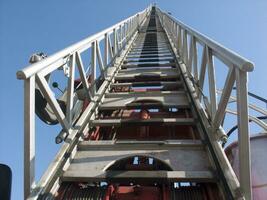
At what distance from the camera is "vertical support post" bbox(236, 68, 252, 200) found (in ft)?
8.63

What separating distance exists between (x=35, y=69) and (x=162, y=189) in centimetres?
140

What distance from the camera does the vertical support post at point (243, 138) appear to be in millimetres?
2631

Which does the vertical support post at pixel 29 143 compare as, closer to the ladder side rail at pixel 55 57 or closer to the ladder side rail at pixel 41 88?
the ladder side rail at pixel 41 88

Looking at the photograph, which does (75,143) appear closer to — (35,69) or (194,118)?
(35,69)

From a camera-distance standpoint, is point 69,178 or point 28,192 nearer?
→ point 28,192

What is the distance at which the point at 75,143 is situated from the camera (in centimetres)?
372

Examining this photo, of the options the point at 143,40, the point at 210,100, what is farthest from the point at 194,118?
the point at 143,40

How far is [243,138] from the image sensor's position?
2.71 m

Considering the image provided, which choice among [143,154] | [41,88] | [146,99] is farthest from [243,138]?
[146,99]

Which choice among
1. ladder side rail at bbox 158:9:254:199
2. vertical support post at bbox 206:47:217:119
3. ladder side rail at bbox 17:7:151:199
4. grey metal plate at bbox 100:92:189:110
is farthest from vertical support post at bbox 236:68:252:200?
grey metal plate at bbox 100:92:189:110

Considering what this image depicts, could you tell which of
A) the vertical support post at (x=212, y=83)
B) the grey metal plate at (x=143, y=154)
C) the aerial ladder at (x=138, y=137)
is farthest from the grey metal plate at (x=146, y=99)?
the grey metal plate at (x=143, y=154)

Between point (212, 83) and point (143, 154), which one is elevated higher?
point (212, 83)

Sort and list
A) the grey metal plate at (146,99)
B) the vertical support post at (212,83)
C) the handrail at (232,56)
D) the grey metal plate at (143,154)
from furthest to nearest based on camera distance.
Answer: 1. the grey metal plate at (146,99)
2. the vertical support post at (212,83)
3. the grey metal plate at (143,154)
4. the handrail at (232,56)

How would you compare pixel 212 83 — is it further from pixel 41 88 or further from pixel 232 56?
pixel 41 88
